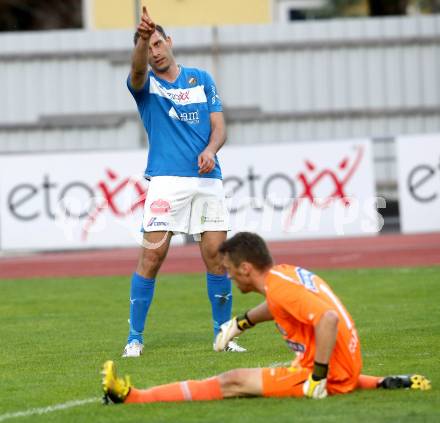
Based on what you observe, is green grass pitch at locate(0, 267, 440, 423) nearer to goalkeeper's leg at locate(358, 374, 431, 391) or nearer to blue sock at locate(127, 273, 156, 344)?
goalkeeper's leg at locate(358, 374, 431, 391)

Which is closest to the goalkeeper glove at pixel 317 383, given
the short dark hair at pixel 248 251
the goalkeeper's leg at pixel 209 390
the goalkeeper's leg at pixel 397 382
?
the goalkeeper's leg at pixel 209 390

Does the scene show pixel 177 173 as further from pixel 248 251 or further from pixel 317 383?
pixel 317 383

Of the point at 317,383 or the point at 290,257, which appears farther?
the point at 290,257

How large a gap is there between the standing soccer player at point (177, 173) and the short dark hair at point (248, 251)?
7.77 ft

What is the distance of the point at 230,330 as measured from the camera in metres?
8.06

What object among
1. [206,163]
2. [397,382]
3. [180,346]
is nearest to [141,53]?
[206,163]

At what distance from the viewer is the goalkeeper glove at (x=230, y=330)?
315 inches

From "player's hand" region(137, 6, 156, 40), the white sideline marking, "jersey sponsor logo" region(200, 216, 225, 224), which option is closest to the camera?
the white sideline marking

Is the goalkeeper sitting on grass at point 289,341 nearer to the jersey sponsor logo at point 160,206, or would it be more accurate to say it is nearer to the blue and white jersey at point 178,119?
the jersey sponsor logo at point 160,206

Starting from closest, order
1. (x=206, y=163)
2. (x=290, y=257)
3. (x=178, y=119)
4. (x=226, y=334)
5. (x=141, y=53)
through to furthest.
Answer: (x=226, y=334) → (x=141, y=53) → (x=206, y=163) → (x=178, y=119) → (x=290, y=257)

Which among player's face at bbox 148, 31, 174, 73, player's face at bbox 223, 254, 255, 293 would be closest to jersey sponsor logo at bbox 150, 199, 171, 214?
player's face at bbox 148, 31, 174, 73

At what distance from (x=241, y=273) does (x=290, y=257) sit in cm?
1213

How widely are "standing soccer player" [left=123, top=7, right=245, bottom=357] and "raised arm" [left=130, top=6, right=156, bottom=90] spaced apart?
0.07 meters

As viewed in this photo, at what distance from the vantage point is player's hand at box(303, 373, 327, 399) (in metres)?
7.66
